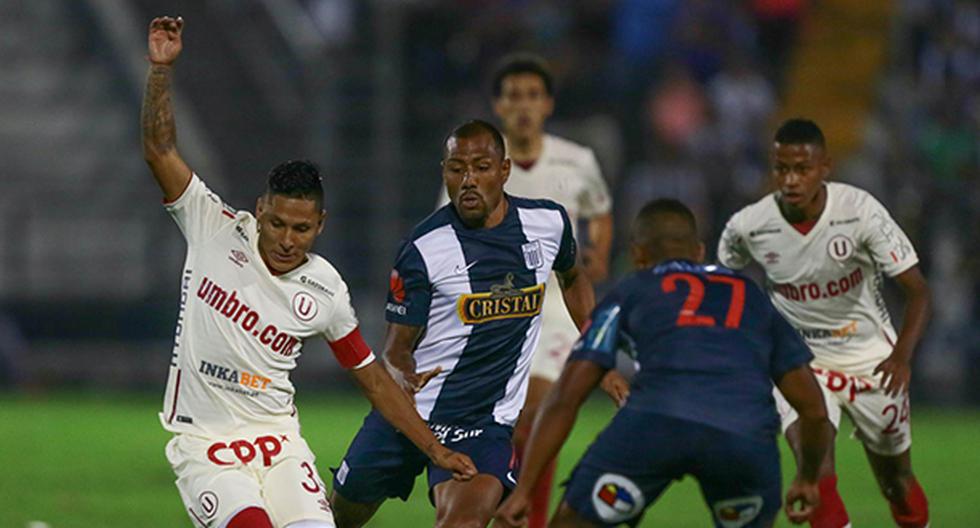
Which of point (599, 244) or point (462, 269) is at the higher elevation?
point (462, 269)

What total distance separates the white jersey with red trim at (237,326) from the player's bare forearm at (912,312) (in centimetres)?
288

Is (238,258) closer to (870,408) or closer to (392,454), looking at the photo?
(392,454)

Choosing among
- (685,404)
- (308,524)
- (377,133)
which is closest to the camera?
(685,404)

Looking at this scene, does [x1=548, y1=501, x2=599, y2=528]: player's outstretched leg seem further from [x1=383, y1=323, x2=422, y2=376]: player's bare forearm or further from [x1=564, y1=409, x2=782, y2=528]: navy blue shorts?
[x1=383, y1=323, x2=422, y2=376]: player's bare forearm

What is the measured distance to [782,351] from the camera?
6828 mm

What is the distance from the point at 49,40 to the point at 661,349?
1888 centimetres

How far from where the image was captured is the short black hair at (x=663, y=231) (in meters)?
6.91

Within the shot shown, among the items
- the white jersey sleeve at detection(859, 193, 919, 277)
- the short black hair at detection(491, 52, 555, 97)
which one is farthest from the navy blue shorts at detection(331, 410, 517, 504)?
the short black hair at detection(491, 52, 555, 97)

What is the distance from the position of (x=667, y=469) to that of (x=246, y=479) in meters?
1.77

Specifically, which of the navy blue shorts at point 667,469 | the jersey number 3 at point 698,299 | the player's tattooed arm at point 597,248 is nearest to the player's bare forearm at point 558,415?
the navy blue shorts at point 667,469

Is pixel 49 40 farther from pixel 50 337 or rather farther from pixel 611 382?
pixel 611 382

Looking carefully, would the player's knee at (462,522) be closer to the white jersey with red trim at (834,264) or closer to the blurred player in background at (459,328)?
the blurred player in background at (459,328)

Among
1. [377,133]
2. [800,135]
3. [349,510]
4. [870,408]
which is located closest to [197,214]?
[349,510]

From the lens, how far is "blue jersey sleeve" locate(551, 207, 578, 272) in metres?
8.51
